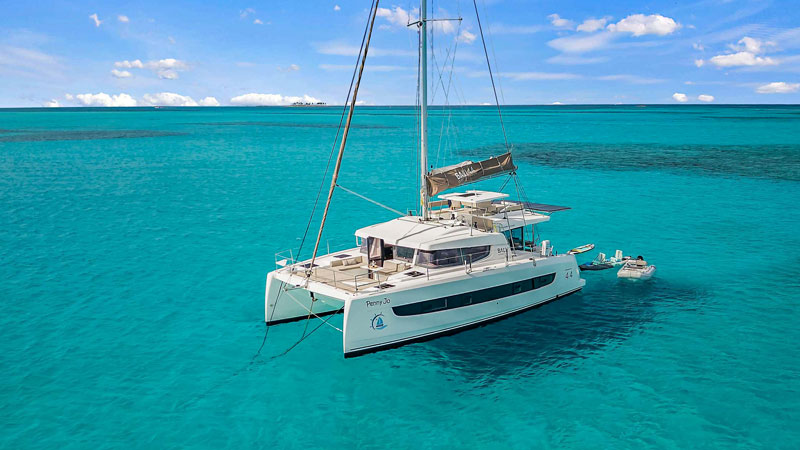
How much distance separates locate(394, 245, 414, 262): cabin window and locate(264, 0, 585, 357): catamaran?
39mm

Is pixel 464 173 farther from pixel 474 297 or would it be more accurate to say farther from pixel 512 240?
pixel 474 297

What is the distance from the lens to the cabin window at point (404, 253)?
19.9 m

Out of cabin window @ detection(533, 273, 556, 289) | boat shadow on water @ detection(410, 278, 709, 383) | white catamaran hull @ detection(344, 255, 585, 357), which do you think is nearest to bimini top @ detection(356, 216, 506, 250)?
white catamaran hull @ detection(344, 255, 585, 357)

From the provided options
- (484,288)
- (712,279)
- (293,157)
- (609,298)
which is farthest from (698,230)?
(293,157)

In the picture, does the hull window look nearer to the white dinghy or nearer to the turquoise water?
the turquoise water

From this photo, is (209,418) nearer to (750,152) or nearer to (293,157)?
(293,157)

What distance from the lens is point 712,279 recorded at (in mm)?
25094

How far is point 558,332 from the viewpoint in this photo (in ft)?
64.5

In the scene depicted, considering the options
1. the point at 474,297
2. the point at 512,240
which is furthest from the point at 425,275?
the point at 512,240

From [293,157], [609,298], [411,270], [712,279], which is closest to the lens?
[411,270]

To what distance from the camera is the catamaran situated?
17.4m

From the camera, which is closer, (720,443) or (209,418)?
(720,443)

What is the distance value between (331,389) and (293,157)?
6694 cm

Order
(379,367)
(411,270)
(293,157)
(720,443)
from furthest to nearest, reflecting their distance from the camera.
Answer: (293,157) → (411,270) → (379,367) → (720,443)
